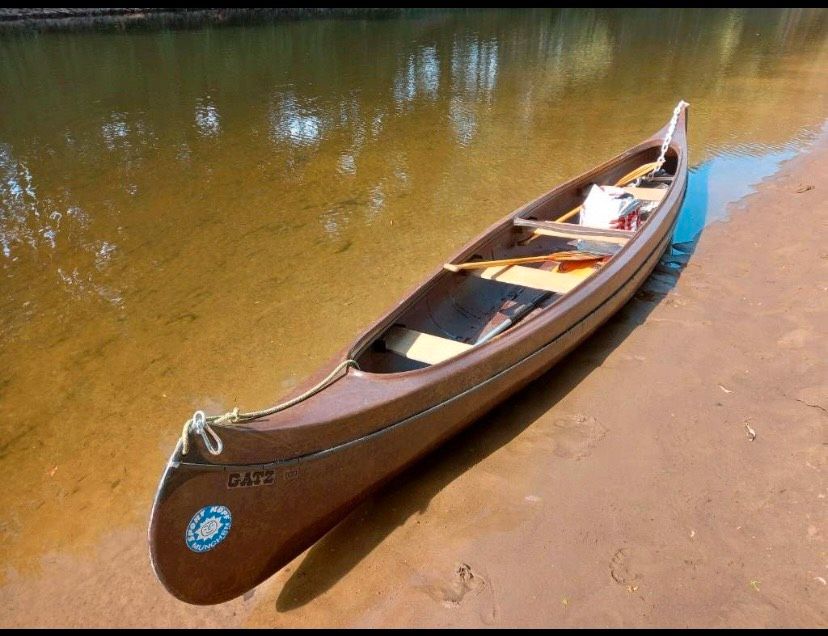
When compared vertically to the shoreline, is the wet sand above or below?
below

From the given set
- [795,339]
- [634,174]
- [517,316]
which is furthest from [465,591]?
[634,174]

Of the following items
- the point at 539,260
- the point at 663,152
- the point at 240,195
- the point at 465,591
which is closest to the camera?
the point at 465,591

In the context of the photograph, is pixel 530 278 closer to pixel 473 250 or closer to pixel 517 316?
pixel 517 316

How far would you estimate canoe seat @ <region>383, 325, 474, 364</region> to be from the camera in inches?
165

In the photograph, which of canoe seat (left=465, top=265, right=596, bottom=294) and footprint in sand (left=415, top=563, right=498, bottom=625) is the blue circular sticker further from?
canoe seat (left=465, top=265, right=596, bottom=294)

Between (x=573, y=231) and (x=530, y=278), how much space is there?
109 cm

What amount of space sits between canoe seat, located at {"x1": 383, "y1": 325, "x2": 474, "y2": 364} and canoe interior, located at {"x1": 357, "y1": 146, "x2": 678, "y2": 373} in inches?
1.6

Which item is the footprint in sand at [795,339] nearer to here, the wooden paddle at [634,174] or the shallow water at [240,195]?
the shallow water at [240,195]

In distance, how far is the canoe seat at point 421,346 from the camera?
13.7 feet

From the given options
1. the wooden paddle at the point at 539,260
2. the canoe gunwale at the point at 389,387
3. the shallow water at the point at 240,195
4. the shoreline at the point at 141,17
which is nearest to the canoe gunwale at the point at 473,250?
the canoe gunwale at the point at 389,387

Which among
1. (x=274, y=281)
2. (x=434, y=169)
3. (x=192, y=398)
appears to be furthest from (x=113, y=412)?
(x=434, y=169)

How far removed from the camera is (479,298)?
552cm

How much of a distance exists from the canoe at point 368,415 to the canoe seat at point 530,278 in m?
0.02

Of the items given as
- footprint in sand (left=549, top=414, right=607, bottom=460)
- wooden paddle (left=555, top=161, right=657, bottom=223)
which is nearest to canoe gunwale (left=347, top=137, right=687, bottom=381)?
wooden paddle (left=555, top=161, right=657, bottom=223)
